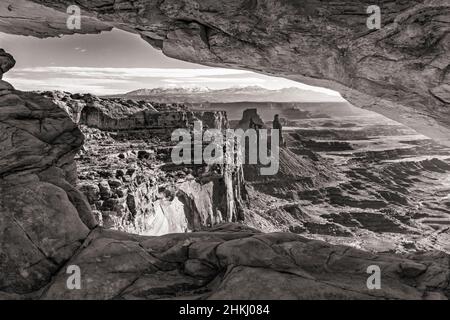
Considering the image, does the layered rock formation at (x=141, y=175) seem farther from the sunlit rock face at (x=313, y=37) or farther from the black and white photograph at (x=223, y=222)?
the sunlit rock face at (x=313, y=37)

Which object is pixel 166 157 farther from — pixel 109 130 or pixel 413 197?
pixel 413 197

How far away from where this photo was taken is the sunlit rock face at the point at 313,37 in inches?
484

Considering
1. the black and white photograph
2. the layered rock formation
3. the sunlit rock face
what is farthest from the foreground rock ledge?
the layered rock formation

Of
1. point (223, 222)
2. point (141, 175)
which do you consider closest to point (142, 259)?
point (223, 222)

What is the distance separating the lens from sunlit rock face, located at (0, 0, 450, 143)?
12.3 m

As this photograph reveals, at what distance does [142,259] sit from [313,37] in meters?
9.67

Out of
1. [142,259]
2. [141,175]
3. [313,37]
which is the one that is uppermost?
[313,37]

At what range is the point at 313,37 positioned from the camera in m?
13.2

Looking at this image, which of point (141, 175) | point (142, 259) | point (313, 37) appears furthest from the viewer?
point (141, 175)

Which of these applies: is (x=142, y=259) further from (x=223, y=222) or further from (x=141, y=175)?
(x=141, y=175)

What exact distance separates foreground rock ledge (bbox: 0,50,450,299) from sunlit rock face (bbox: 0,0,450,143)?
5626mm

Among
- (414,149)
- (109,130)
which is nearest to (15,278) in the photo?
(109,130)

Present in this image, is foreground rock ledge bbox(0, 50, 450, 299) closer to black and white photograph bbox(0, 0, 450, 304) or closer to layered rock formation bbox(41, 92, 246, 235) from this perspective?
black and white photograph bbox(0, 0, 450, 304)

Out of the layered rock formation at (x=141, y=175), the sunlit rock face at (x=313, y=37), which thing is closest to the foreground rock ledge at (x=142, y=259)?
the sunlit rock face at (x=313, y=37)
